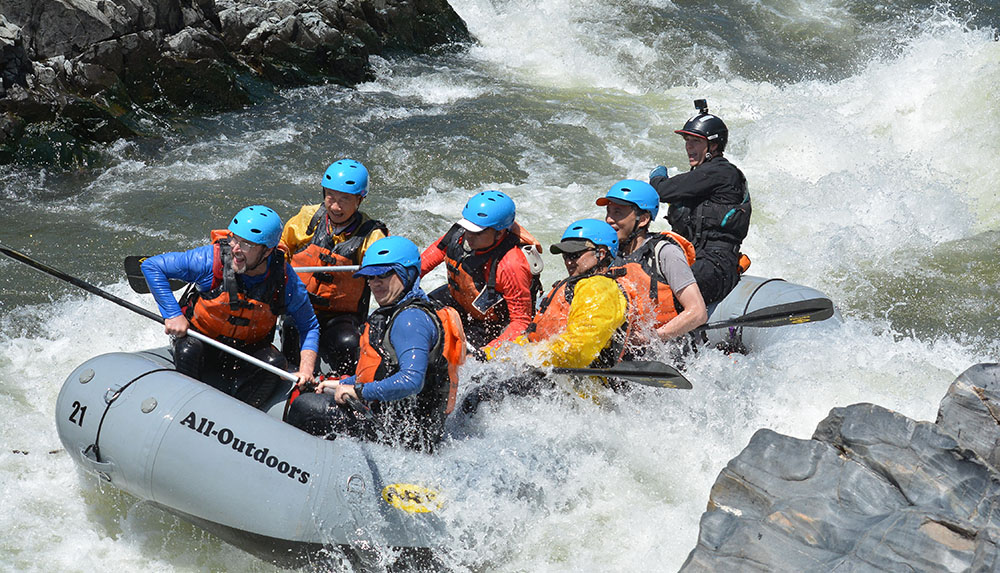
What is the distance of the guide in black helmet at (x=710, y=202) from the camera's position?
5.70m

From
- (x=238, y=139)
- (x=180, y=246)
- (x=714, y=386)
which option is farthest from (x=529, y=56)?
(x=714, y=386)

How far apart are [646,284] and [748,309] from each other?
1185mm

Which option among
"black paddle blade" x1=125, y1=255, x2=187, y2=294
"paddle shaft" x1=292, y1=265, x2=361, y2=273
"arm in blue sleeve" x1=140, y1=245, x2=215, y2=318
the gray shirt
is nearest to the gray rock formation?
the gray shirt

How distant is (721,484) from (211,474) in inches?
95.2

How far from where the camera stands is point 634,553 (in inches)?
186

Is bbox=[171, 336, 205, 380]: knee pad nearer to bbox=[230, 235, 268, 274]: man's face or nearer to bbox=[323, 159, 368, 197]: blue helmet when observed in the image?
bbox=[230, 235, 268, 274]: man's face

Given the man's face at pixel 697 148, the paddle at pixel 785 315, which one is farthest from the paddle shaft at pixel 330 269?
the man's face at pixel 697 148

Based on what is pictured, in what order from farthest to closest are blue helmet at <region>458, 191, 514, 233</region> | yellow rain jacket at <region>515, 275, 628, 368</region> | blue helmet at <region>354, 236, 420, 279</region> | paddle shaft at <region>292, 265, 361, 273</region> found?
paddle shaft at <region>292, 265, 361, 273</region> → blue helmet at <region>458, 191, 514, 233</region> → yellow rain jacket at <region>515, 275, 628, 368</region> → blue helmet at <region>354, 236, 420, 279</region>

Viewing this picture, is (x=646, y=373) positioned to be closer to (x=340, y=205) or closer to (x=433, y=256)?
(x=433, y=256)

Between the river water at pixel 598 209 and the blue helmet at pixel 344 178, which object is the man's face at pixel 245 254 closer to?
the blue helmet at pixel 344 178

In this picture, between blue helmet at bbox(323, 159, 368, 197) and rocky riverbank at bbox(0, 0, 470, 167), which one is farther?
rocky riverbank at bbox(0, 0, 470, 167)

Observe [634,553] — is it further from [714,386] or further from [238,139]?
[238,139]

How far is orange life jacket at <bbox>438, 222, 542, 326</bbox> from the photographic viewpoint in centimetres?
514

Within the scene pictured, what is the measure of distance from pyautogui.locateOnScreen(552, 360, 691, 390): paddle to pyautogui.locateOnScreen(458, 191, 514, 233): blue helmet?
2.91 feet
